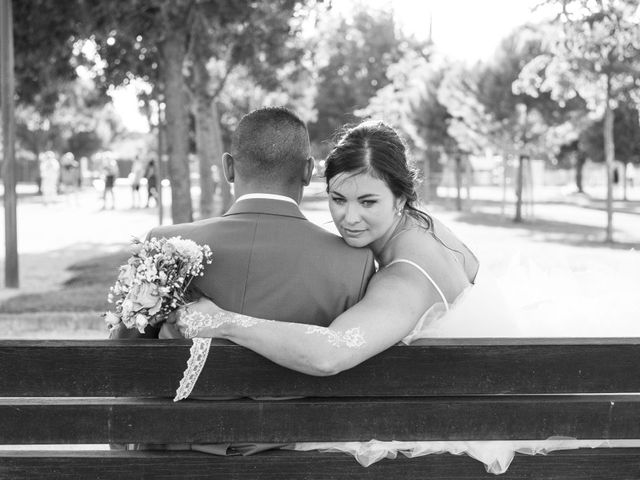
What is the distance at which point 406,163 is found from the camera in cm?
346

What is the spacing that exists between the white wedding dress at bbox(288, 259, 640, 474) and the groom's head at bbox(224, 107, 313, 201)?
0.52 m

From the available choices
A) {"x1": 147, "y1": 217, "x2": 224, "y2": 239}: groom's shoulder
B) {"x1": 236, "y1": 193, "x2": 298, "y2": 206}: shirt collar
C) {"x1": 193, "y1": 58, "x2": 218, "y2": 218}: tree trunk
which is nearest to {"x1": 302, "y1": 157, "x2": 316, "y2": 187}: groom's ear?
{"x1": 236, "y1": 193, "x2": 298, "y2": 206}: shirt collar

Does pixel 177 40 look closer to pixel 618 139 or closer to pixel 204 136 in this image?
pixel 204 136

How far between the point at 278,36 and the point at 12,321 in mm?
10382

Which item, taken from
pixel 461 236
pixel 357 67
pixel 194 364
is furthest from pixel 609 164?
pixel 357 67

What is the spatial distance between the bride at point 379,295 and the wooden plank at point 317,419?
4.6 inches

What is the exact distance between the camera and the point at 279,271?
2.98 meters

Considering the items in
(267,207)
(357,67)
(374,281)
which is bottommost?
(374,281)

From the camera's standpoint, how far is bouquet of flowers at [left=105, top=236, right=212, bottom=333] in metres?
2.74

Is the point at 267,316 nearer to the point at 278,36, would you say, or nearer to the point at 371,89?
the point at 278,36

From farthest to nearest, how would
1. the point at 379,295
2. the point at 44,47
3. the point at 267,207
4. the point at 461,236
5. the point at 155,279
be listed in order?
the point at 461,236 → the point at 44,47 → the point at 267,207 → the point at 379,295 → the point at 155,279

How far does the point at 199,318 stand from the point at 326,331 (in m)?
0.41

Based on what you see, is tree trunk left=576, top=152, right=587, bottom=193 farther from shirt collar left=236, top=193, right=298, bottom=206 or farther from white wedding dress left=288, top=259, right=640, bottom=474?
shirt collar left=236, top=193, right=298, bottom=206

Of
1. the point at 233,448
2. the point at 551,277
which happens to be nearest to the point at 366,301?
the point at 233,448
